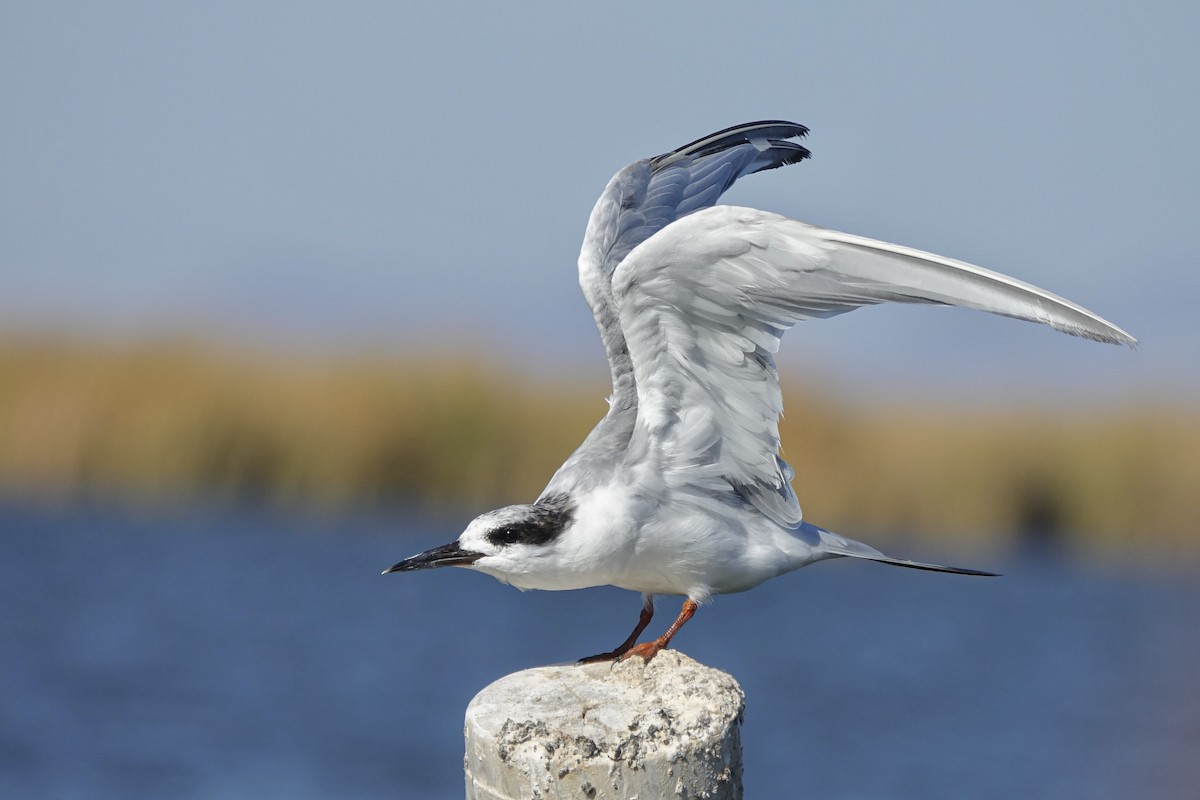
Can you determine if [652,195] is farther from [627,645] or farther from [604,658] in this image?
[604,658]

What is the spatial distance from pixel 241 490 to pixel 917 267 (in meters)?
14.3

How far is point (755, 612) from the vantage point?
19.6m

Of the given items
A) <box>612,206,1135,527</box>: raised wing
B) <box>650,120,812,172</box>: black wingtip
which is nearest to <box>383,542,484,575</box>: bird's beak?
<box>612,206,1135,527</box>: raised wing

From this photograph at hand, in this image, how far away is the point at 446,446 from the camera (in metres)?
16.0

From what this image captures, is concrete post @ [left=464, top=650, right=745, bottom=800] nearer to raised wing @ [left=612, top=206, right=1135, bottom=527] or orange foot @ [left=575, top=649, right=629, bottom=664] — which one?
orange foot @ [left=575, top=649, right=629, bottom=664]

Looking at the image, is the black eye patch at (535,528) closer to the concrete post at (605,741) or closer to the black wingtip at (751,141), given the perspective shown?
the concrete post at (605,741)

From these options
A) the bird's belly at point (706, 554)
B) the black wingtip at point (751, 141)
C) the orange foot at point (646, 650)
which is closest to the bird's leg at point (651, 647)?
the orange foot at point (646, 650)

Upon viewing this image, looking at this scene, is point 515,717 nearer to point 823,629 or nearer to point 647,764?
point 647,764

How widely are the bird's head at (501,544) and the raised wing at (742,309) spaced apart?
1.39 feet

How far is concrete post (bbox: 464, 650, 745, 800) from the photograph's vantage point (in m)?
3.09

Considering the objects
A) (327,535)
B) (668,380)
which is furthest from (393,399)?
(668,380)

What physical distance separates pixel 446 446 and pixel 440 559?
12028 millimetres

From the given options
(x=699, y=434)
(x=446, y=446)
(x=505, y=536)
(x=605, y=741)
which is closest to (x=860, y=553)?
(x=699, y=434)

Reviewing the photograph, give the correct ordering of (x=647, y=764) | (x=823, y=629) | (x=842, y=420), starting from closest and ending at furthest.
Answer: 1. (x=647, y=764)
2. (x=842, y=420)
3. (x=823, y=629)
